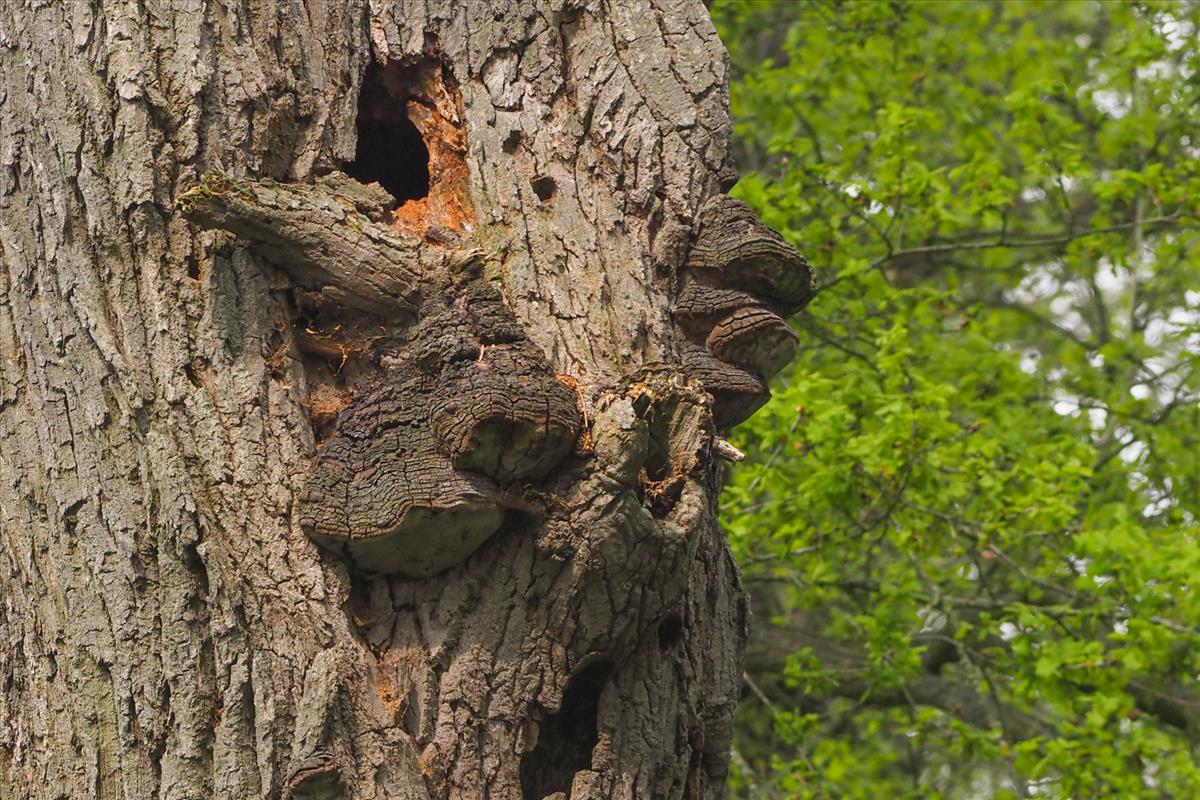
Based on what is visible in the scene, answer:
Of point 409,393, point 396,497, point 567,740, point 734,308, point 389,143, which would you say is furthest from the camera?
point 389,143

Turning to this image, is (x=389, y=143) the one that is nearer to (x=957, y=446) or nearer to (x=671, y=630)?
(x=671, y=630)

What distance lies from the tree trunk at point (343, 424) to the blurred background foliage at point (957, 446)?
3.12 meters

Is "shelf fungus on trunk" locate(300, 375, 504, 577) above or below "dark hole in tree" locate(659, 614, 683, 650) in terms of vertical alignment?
above

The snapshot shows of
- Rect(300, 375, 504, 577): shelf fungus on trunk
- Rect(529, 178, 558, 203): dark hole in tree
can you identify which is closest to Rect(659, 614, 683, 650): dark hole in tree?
Rect(300, 375, 504, 577): shelf fungus on trunk

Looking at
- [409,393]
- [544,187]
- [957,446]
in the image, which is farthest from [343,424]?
[957,446]

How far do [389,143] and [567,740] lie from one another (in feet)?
4.55

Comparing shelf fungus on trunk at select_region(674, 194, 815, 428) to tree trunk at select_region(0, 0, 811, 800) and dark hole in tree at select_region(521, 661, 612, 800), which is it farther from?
dark hole in tree at select_region(521, 661, 612, 800)

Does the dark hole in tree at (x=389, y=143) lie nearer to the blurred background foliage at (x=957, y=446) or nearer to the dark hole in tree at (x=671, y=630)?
the dark hole in tree at (x=671, y=630)

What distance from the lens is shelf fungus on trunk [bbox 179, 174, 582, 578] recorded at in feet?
7.33

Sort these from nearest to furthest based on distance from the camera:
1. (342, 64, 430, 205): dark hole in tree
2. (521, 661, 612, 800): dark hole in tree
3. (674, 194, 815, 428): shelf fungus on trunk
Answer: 1. (521, 661, 612, 800): dark hole in tree
2. (674, 194, 815, 428): shelf fungus on trunk
3. (342, 64, 430, 205): dark hole in tree

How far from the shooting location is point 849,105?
8.05 m

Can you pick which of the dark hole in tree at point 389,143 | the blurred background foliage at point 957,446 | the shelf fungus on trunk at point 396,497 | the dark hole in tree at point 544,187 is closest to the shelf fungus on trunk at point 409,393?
the shelf fungus on trunk at point 396,497

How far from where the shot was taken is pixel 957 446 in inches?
253

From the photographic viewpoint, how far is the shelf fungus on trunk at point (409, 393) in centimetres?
A: 223
